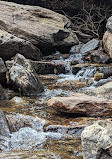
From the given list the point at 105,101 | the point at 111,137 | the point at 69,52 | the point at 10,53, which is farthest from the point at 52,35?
the point at 111,137

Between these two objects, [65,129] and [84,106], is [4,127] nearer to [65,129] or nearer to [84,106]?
[65,129]

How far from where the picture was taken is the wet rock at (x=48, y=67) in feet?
31.7

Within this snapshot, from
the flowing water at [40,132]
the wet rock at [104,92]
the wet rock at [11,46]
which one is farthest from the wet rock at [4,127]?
the wet rock at [11,46]

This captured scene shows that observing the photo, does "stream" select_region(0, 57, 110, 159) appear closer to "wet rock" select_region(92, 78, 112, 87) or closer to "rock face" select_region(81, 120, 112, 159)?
"rock face" select_region(81, 120, 112, 159)

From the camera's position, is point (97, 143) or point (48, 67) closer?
point (97, 143)

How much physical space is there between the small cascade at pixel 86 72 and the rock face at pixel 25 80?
9.41 ft

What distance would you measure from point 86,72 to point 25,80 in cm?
345

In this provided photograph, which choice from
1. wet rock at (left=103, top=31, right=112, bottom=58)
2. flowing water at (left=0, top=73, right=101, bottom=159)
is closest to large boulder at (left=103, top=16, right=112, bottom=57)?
wet rock at (left=103, top=31, right=112, bottom=58)

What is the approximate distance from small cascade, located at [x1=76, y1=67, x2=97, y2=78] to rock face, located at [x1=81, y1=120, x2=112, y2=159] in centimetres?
660

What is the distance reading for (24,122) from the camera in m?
4.23

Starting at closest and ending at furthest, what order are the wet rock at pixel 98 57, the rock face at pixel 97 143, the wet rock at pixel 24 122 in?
the rock face at pixel 97 143 < the wet rock at pixel 24 122 < the wet rock at pixel 98 57

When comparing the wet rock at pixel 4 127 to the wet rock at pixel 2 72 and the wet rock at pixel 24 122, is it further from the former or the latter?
the wet rock at pixel 2 72

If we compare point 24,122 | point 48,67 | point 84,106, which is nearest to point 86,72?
point 48,67

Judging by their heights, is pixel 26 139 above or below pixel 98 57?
above
